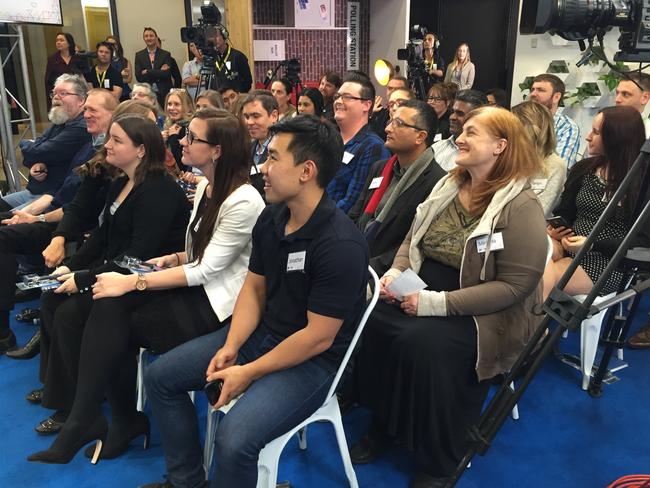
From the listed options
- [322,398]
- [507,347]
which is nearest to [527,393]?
[507,347]

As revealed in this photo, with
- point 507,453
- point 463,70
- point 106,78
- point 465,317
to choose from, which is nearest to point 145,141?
point 465,317

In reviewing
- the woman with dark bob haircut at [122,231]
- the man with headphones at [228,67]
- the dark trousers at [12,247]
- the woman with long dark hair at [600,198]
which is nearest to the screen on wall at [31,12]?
the man with headphones at [228,67]

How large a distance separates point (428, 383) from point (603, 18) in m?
1.27

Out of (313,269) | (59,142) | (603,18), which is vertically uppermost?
(603,18)

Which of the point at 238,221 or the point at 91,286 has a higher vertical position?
the point at 238,221

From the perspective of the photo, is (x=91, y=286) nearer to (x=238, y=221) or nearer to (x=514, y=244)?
(x=238, y=221)

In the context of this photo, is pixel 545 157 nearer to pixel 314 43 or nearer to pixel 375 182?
pixel 375 182

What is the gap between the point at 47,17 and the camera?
4.89 m

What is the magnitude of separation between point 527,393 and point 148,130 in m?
1.96

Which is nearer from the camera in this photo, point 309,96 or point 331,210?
point 331,210

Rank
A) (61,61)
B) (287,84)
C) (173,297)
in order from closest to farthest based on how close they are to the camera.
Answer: (173,297), (287,84), (61,61)

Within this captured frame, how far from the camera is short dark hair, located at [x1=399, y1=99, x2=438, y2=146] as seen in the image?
2385 mm

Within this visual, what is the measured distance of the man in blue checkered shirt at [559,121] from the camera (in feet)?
11.0

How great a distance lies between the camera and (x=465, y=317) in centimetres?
180
